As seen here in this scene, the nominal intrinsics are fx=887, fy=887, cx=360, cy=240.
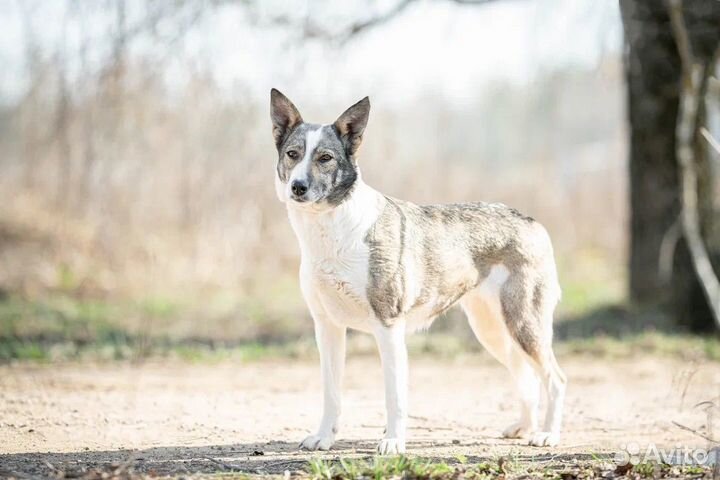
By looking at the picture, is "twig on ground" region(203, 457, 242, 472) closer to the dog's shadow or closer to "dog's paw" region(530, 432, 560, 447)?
the dog's shadow

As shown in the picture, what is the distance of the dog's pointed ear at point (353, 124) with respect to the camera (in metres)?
5.66

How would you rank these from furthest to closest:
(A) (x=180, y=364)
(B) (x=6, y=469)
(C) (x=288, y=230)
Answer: (C) (x=288, y=230) → (A) (x=180, y=364) → (B) (x=6, y=469)

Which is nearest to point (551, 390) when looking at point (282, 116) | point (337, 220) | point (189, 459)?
point (337, 220)

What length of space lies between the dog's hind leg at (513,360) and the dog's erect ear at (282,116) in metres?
1.75

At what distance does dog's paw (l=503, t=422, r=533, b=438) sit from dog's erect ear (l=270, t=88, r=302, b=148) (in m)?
2.64

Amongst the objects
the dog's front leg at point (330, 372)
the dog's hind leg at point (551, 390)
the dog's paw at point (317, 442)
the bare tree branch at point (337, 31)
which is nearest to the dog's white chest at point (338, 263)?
the dog's front leg at point (330, 372)

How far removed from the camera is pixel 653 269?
12.8 metres

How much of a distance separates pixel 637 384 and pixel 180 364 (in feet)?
15.9

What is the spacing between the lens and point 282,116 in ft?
19.0

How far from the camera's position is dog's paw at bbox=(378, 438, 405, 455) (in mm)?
5395

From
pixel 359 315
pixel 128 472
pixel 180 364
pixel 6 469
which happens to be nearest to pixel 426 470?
pixel 359 315

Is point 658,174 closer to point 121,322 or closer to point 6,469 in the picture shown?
point 121,322

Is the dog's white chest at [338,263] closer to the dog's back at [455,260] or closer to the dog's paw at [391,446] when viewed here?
the dog's back at [455,260]

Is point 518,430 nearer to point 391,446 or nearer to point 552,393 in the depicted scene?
point 552,393
